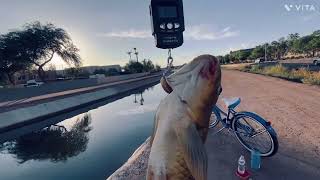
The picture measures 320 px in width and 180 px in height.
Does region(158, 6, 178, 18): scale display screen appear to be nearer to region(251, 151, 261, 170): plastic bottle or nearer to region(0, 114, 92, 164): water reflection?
region(251, 151, 261, 170): plastic bottle

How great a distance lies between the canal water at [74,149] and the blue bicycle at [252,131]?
3137 mm

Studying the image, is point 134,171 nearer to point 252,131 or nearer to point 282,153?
point 252,131

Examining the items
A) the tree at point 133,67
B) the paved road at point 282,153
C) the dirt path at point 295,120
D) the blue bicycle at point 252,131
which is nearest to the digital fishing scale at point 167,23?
the paved road at point 282,153

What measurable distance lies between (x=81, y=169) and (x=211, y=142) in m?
3.39

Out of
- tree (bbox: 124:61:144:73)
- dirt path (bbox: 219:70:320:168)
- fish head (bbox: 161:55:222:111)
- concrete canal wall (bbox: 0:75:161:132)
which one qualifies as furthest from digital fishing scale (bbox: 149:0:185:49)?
tree (bbox: 124:61:144:73)

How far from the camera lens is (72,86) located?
40281 millimetres

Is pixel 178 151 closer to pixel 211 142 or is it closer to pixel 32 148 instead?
pixel 211 142

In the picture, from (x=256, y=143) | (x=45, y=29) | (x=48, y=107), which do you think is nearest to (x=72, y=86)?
(x=45, y=29)

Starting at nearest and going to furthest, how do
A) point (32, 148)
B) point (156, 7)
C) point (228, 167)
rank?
point (156, 7) → point (228, 167) → point (32, 148)

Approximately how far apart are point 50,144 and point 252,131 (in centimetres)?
744

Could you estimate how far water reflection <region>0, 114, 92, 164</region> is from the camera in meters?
8.94

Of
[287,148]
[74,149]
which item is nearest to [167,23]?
[287,148]

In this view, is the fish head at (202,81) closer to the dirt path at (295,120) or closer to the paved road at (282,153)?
the paved road at (282,153)

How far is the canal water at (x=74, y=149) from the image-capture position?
7309 millimetres
